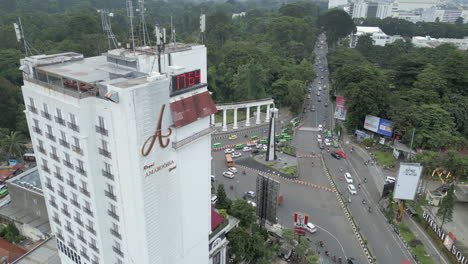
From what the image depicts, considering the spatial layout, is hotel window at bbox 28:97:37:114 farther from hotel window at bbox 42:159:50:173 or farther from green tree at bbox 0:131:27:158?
green tree at bbox 0:131:27:158

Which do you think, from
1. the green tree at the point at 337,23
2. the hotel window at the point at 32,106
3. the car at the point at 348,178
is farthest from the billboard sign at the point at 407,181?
the green tree at the point at 337,23

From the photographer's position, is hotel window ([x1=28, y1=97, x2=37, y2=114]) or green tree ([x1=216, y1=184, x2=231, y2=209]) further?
green tree ([x1=216, y1=184, x2=231, y2=209])

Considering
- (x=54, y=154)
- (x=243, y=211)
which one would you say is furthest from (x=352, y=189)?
(x=54, y=154)

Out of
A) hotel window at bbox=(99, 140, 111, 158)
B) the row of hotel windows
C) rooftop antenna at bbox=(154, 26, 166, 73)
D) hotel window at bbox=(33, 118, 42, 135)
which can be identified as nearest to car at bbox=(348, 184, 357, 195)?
rooftop antenna at bbox=(154, 26, 166, 73)

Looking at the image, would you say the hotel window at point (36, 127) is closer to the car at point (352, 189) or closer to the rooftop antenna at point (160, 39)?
the rooftop antenna at point (160, 39)

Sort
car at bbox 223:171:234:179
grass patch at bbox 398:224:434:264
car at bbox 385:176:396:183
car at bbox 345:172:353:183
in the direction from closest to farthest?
grass patch at bbox 398:224:434:264 → car at bbox 385:176:396:183 → car at bbox 345:172:353:183 → car at bbox 223:171:234:179

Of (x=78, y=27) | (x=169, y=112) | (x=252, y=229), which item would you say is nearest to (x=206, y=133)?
(x=169, y=112)

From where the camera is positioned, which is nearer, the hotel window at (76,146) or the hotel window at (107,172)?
the hotel window at (107,172)
